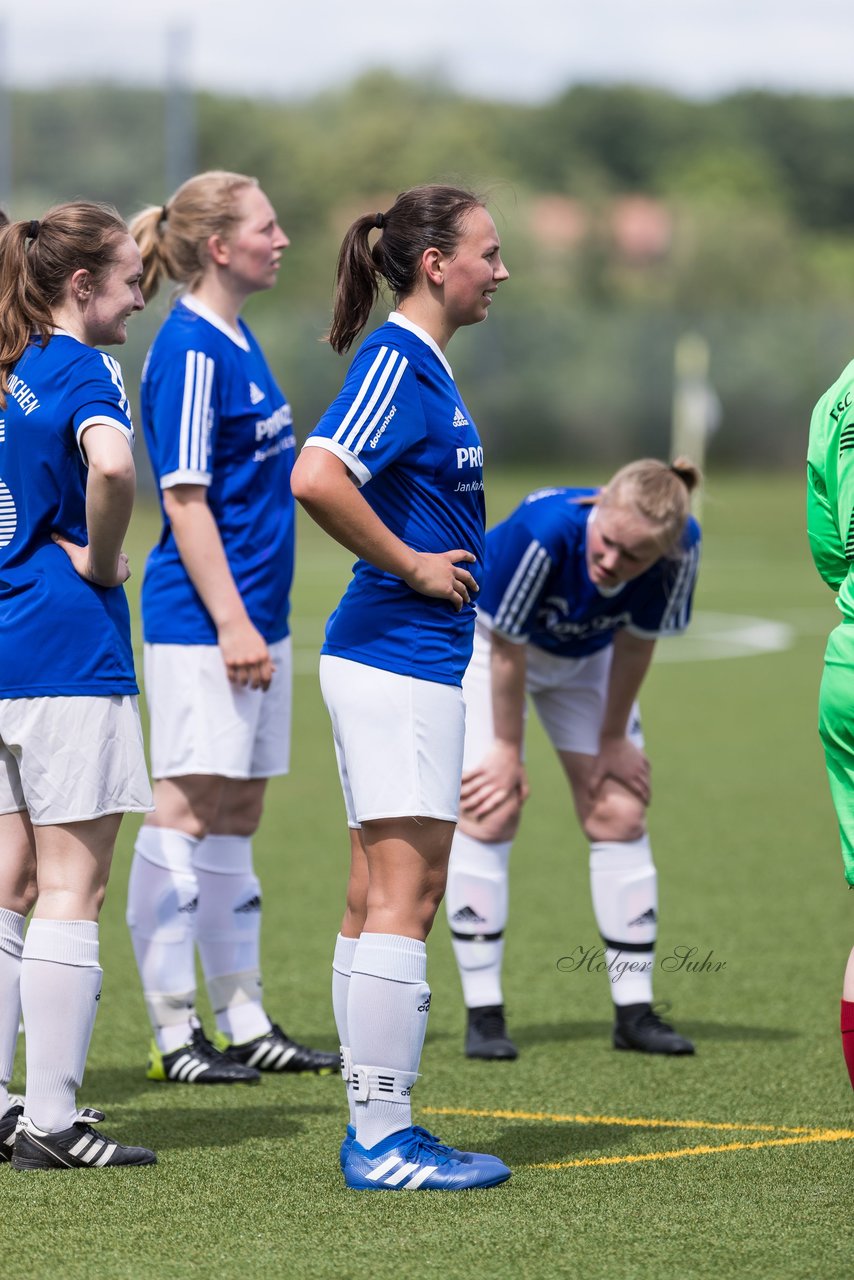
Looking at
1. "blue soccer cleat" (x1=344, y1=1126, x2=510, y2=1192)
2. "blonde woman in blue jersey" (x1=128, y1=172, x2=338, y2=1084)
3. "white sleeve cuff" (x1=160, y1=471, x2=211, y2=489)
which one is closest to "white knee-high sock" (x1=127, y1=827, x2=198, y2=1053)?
"blonde woman in blue jersey" (x1=128, y1=172, x2=338, y2=1084)

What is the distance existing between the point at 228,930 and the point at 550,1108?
1.10m

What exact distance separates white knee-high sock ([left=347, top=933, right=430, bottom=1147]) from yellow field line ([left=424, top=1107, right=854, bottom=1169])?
45 centimetres

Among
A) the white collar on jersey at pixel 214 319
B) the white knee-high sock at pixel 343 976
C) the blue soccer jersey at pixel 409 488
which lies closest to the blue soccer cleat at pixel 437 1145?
the white knee-high sock at pixel 343 976

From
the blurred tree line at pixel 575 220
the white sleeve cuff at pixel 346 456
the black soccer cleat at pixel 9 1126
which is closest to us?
the white sleeve cuff at pixel 346 456

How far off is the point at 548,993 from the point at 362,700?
8.37 ft

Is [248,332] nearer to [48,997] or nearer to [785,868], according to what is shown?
[48,997]

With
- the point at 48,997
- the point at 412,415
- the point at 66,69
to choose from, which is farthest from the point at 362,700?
the point at 66,69

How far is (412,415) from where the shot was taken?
12.1ft

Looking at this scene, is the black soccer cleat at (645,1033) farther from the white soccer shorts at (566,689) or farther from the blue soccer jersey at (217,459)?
the blue soccer jersey at (217,459)

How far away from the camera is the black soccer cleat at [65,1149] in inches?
152

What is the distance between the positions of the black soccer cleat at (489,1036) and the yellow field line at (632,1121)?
0.56m

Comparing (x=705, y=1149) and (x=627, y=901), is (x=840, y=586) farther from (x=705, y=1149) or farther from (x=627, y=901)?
(x=627, y=901)

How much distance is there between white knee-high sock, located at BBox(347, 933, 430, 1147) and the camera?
12.2 ft

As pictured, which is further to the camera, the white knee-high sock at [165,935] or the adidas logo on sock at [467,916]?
the adidas logo on sock at [467,916]
